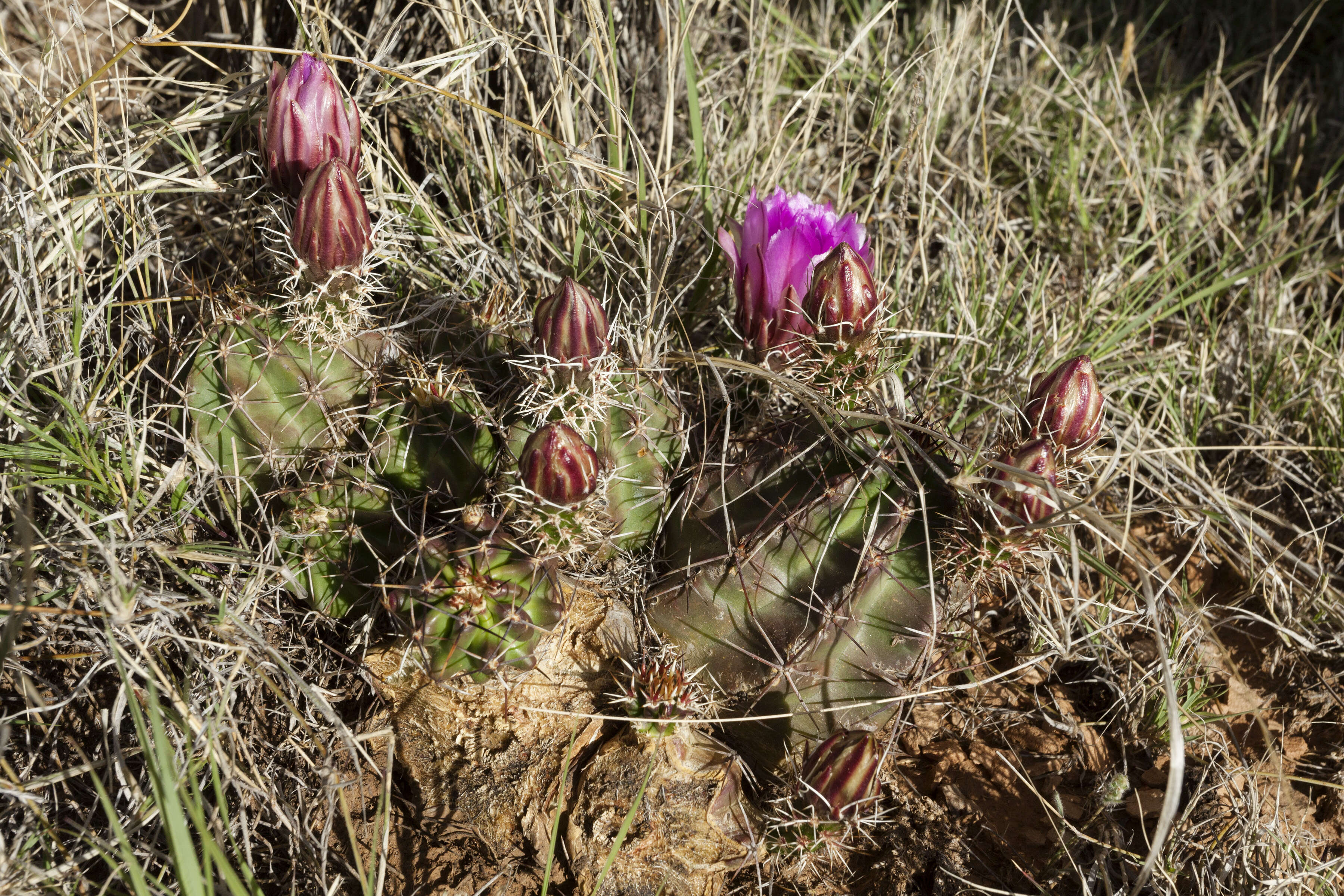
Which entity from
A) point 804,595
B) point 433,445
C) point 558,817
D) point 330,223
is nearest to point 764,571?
point 804,595

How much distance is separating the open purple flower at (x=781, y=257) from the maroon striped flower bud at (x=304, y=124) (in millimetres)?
754

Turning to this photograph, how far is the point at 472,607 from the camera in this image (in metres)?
1.61

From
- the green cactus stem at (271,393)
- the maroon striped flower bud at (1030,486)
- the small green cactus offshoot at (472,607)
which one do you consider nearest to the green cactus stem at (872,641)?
the maroon striped flower bud at (1030,486)

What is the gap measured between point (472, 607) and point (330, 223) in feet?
2.39

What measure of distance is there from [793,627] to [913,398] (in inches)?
33.5

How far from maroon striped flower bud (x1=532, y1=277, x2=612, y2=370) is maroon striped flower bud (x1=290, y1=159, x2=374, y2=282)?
0.35 m

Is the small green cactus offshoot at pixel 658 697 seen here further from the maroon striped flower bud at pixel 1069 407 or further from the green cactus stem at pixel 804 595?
the maroon striped flower bud at pixel 1069 407

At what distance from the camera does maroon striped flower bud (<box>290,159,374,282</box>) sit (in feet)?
5.50

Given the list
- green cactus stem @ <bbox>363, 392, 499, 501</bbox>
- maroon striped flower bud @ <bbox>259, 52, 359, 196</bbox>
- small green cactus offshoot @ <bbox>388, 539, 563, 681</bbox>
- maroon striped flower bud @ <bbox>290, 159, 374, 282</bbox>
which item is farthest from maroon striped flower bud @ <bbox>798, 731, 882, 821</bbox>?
maroon striped flower bud @ <bbox>259, 52, 359, 196</bbox>

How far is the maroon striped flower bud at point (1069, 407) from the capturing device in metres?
1.63

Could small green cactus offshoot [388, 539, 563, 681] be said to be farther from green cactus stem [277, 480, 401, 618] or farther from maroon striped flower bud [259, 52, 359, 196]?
maroon striped flower bud [259, 52, 359, 196]

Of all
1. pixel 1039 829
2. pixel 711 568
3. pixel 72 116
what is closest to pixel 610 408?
pixel 711 568

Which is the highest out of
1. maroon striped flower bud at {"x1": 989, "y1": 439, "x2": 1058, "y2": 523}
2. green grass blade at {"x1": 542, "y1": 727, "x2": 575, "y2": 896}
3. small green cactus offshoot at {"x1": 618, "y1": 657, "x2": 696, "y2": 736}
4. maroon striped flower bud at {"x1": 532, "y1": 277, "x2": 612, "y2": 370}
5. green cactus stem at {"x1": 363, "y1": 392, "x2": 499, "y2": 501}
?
maroon striped flower bud at {"x1": 532, "y1": 277, "x2": 612, "y2": 370}

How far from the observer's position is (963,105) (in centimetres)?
288
